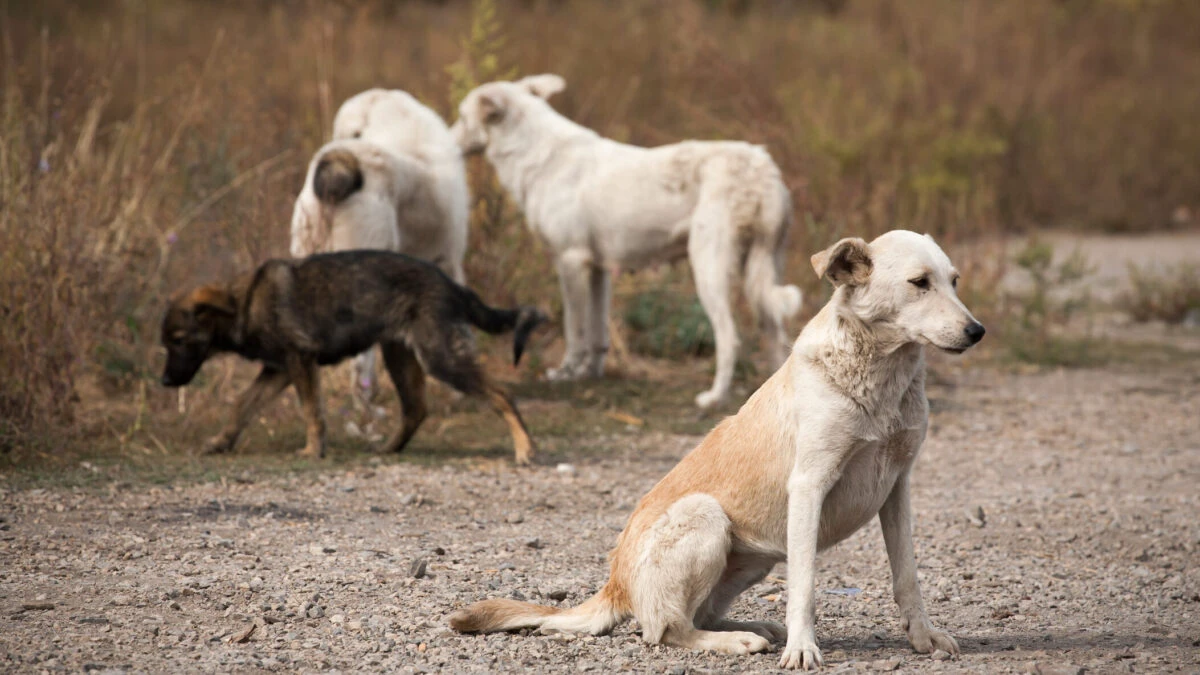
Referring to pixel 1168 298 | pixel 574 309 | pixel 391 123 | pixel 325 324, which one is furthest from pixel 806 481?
pixel 1168 298

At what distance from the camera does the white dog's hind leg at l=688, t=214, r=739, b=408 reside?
8117 millimetres

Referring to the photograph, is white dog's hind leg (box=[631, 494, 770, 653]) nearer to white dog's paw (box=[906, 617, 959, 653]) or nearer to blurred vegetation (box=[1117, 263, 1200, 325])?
white dog's paw (box=[906, 617, 959, 653])

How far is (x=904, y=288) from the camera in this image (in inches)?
149

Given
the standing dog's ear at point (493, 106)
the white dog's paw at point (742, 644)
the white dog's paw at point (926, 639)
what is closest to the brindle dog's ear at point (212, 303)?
the standing dog's ear at point (493, 106)

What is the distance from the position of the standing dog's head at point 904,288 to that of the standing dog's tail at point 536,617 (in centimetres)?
124

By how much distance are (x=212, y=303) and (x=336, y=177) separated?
3.47 ft

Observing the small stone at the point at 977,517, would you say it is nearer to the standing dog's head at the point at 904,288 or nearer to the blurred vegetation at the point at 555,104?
the standing dog's head at the point at 904,288

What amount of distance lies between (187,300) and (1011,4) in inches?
584

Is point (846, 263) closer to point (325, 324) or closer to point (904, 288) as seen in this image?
point (904, 288)

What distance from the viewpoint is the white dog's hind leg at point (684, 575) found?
391 centimetres

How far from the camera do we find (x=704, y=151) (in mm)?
8305

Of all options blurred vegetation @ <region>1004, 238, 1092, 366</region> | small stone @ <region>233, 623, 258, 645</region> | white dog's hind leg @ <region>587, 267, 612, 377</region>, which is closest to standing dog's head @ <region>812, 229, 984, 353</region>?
small stone @ <region>233, 623, 258, 645</region>

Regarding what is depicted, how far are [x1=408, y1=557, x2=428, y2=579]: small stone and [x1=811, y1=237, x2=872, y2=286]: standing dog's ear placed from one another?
6.45 ft

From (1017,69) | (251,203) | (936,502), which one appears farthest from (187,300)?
(1017,69)
